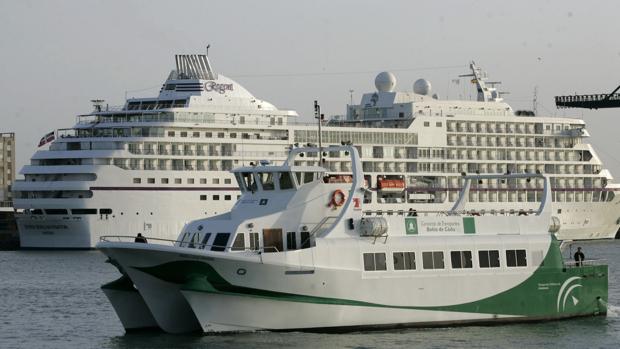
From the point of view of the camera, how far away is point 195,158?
81312mm

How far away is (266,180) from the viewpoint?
1299 inches

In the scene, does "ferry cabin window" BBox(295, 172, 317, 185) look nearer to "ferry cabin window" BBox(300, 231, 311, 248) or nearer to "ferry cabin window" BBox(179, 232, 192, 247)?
"ferry cabin window" BBox(300, 231, 311, 248)

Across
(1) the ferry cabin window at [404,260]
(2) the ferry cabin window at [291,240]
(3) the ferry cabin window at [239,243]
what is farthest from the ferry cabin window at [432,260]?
(3) the ferry cabin window at [239,243]

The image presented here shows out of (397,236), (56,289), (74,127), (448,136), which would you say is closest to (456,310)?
(397,236)

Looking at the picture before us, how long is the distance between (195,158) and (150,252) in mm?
51354

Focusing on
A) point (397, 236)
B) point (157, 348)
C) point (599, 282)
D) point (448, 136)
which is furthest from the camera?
point (448, 136)

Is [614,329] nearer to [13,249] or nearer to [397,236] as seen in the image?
[397,236]

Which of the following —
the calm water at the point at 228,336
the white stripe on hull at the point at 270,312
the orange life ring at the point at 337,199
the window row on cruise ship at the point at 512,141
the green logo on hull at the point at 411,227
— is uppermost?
the window row on cruise ship at the point at 512,141

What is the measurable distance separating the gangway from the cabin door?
5974 centimetres

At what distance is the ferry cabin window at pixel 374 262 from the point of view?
3150cm

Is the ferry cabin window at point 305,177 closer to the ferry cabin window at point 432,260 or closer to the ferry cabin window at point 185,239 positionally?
the ferry cabin window at point 185,239

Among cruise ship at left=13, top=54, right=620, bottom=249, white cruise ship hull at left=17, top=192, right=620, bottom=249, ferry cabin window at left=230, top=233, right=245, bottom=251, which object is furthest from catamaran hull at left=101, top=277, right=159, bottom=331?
white cruise ship hull at left=17, top=192, right=620, bottom=249

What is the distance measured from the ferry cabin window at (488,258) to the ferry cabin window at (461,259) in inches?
13.4

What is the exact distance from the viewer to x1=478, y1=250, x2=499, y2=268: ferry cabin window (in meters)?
33.0
